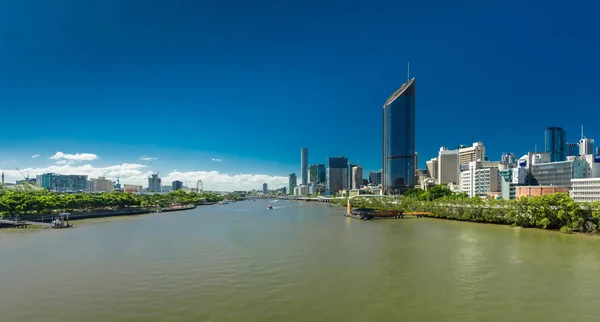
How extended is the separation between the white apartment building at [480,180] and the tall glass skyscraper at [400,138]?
35149mm

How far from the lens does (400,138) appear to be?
149 metres

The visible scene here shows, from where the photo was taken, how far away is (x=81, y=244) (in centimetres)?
2941

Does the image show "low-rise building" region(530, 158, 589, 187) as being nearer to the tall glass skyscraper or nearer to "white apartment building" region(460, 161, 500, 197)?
"white apartment building" region(460, 161, 500, 197)

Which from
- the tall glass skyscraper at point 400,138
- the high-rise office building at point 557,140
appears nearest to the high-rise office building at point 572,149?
the high-rise office building at point 557,140

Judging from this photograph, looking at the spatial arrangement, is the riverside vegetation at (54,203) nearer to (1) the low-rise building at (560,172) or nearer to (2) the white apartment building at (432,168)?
(1) the low-rise building at (560,172)

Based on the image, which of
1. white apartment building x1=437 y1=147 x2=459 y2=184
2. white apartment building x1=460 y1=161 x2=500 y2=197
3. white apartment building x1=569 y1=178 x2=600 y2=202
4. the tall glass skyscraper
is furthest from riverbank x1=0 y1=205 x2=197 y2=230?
white apartment building x1=437 y1=147 x2=459 y2=184

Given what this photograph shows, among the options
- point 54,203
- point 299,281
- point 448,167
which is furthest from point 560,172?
point 54,203

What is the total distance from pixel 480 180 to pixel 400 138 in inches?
1837

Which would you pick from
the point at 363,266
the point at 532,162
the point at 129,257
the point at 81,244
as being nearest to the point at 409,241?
the point at 363,266

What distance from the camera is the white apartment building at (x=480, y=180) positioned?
336ft

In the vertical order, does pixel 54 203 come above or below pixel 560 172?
below

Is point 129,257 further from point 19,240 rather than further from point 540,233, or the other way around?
point 540,233

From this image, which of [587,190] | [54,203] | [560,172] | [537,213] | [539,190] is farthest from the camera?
[560,172]

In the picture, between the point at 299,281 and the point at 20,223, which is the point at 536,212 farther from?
the point at 20,223
